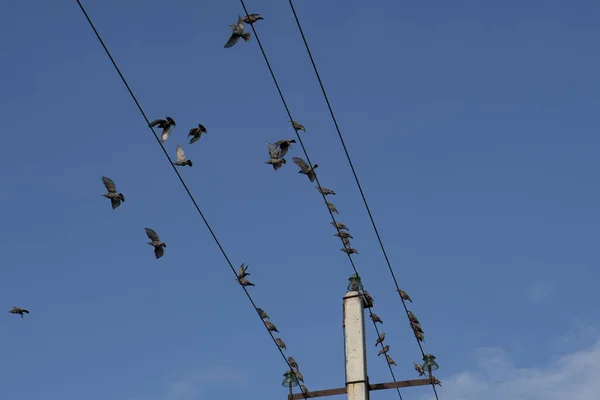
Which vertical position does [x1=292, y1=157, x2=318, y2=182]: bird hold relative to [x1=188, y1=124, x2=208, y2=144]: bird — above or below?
above

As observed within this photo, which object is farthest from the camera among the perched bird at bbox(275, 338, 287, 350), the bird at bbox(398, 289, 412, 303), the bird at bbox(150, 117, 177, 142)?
the bird at bbox(398, 289, 412, 303)

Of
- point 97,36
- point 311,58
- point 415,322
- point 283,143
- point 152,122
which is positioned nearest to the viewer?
point 97,36

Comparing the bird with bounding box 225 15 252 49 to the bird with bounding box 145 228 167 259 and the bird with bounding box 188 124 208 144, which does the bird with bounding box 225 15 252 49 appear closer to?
the bird with bounding box 188 124 208 144

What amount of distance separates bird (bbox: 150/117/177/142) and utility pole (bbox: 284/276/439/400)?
3302 mm

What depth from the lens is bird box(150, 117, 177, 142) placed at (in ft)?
42.9

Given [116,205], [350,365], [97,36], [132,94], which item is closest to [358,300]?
[350,365]

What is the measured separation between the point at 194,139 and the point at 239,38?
1.53 meters

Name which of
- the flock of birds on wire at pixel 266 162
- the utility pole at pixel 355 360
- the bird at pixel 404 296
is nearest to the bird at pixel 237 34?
the flock of birds on wire at pixel 266 162

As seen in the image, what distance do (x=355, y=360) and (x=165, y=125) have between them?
12.9ft

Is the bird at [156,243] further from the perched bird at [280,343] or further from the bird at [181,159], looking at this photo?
the perched bird at [280,343]

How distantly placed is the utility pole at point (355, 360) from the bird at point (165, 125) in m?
3.30

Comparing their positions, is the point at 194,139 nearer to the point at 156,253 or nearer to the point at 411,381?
the point at 156,253

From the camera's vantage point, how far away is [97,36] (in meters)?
9.89

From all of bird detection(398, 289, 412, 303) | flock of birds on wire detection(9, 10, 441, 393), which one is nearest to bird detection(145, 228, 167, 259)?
flock of birds on wire detection(9, 10, 441, 393)
